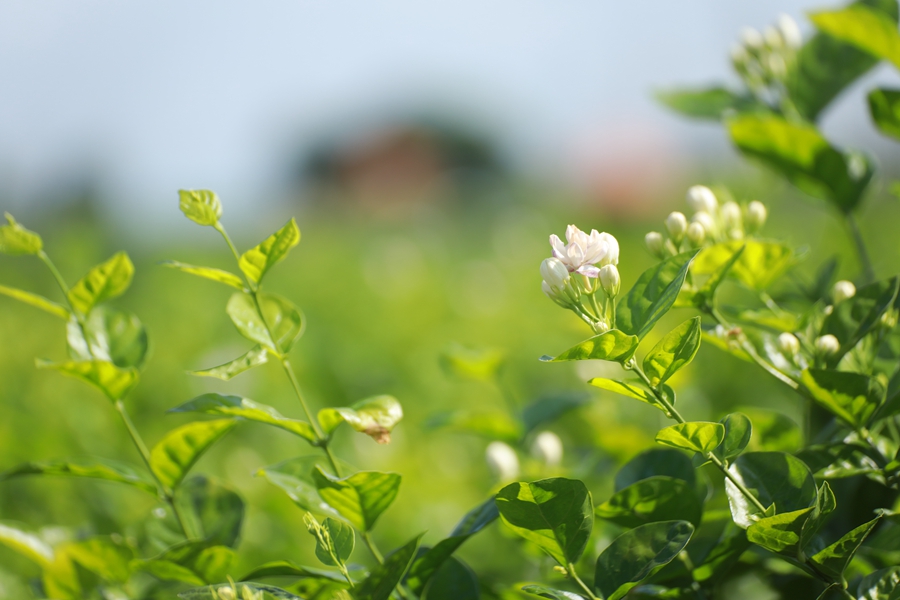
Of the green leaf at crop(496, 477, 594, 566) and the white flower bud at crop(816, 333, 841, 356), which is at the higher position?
the white flower bud at crop(816, 333, 841, 356)

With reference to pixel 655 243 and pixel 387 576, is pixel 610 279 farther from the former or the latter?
pixel 387 576

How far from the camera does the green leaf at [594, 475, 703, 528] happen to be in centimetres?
55

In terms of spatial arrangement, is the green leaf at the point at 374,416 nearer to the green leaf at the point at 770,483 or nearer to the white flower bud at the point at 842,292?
the green leaf at the point at 770,483

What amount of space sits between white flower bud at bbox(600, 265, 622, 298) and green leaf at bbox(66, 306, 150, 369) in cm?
42

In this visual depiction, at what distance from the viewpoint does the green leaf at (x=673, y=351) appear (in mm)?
477

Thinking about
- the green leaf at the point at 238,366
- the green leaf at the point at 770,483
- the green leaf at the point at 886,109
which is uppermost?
the green leaf at the point at 886,109

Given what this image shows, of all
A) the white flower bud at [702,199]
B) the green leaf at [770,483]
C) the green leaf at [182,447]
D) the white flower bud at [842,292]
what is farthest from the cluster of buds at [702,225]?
the green leaf at [182,447]

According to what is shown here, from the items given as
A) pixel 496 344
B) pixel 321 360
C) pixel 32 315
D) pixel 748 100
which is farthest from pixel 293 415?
pixel 748 100

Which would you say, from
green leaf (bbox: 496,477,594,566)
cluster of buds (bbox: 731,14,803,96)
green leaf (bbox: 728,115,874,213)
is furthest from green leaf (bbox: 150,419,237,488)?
cluster of buds (bbox: 731,14,803,96)

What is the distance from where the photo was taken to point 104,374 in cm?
62

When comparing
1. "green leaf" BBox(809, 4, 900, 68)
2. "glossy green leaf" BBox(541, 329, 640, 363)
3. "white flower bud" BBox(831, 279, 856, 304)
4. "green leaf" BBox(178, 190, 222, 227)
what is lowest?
"white flower bud" BBox(831, 279, 856, 304)

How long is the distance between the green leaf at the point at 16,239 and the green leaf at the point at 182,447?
20 cm

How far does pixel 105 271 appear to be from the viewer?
655 mm

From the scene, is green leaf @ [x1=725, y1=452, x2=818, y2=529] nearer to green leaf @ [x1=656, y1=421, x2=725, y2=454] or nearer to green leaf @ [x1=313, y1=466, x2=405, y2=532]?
green leaf @ [x1=656, y1=421, x2=725, y2=454]
